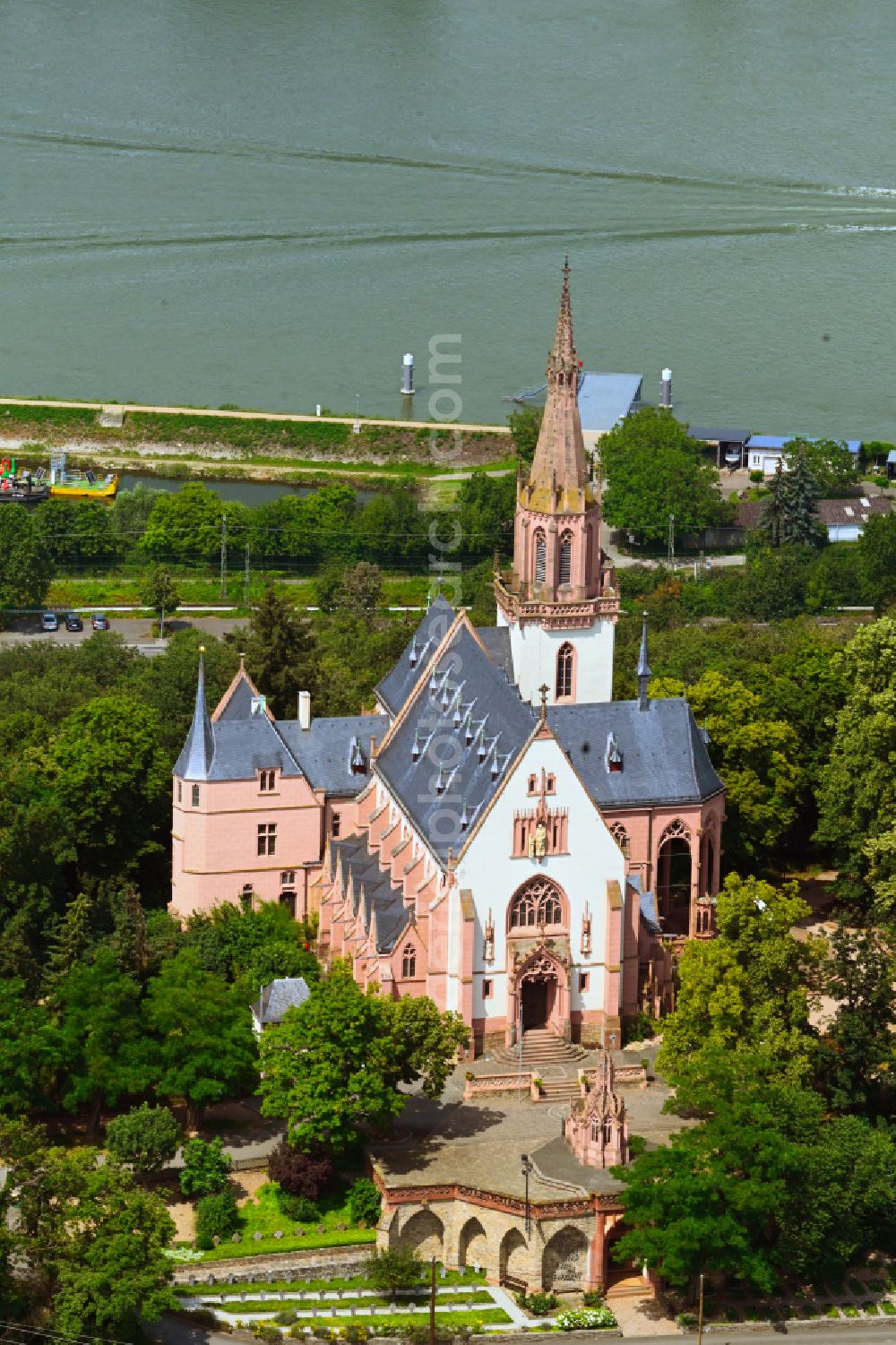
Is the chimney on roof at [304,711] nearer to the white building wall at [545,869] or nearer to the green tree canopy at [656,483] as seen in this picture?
the white building wall at [545,869]

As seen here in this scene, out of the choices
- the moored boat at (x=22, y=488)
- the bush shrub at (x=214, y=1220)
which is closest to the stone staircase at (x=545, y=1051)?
the bush shrub at (x=214, y=1220)

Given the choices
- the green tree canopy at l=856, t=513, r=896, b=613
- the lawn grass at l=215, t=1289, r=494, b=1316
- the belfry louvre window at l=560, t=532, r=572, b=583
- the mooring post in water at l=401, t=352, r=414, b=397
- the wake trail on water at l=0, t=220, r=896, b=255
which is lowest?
the lawn grass at l=215, t=1289, r=494, b=1316

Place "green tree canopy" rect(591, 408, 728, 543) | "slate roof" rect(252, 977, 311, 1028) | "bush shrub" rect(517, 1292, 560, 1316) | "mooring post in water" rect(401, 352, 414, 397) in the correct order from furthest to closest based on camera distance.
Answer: "mooring post in water" rect(401, 352, 414, 397)
"green tree canopy" rect(591, 408, 728, 543)
"slate roof" rect(252, 977, 311, 1028)
"bush shrub" rect(517, 1292, 560, 1316)

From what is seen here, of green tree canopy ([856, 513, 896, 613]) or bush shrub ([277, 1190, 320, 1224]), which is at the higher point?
→ green tree canopy ([856, 513, 896, 613])

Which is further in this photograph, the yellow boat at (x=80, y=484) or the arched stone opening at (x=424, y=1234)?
the yellow boat at (x=80, y=484)

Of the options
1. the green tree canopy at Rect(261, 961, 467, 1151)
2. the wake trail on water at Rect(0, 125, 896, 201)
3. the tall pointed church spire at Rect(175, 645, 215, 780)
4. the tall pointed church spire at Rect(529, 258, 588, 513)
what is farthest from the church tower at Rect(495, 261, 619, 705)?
the wake trail on water at Rect(0, 125, 896, 201)

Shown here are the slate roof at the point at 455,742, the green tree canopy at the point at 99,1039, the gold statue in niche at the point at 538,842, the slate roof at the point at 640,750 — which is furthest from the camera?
the slate roof at the point at 640,750

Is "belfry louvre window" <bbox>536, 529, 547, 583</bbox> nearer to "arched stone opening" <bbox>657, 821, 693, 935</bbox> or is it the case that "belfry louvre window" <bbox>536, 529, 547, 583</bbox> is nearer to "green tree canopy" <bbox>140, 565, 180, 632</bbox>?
"arched stone opening" <bbox>657, 821, 693, 935</bbox>

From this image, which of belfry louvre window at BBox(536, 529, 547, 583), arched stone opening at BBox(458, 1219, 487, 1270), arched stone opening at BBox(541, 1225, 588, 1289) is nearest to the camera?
arched stone opening at BBox(541, 1225, 588, 1289)
